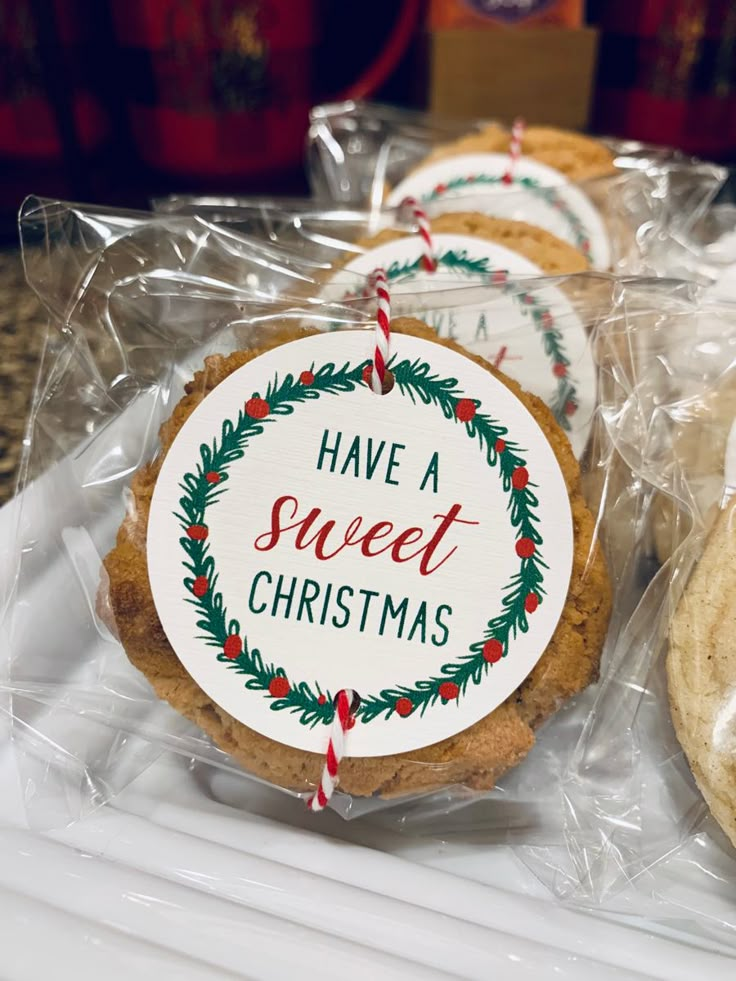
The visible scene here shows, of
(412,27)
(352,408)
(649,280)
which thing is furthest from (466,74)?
(352,408)

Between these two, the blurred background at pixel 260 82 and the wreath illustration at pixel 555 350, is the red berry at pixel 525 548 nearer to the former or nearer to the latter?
the wreath illustration at pixel 555 350

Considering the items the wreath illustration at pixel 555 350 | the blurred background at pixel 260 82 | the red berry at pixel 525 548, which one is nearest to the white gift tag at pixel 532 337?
the wreath illustration at pixel 555 350

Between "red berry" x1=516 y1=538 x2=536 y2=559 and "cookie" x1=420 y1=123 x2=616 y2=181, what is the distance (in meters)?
0.55

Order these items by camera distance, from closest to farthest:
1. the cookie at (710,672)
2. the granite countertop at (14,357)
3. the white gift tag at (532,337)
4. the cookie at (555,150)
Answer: the cookie at (710,672) → the white gift tag at (532,337) → the granite countertop at (14,357) → the cookie at (555,150)

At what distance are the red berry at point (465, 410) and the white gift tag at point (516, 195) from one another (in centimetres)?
34

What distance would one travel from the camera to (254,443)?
1.77 feet

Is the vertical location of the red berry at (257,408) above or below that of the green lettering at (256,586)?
above

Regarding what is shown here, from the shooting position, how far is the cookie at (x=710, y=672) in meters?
0.49

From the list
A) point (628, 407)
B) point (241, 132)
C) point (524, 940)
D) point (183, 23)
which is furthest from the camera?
point (241, 132)

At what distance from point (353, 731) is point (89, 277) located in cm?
40

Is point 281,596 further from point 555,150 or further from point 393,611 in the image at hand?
point 555,150

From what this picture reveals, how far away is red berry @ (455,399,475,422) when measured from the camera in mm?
536

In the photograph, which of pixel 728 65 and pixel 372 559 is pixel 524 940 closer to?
pixel 372 559

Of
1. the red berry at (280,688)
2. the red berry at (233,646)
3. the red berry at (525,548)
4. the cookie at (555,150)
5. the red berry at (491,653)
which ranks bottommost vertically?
the red berry at (280,688)
